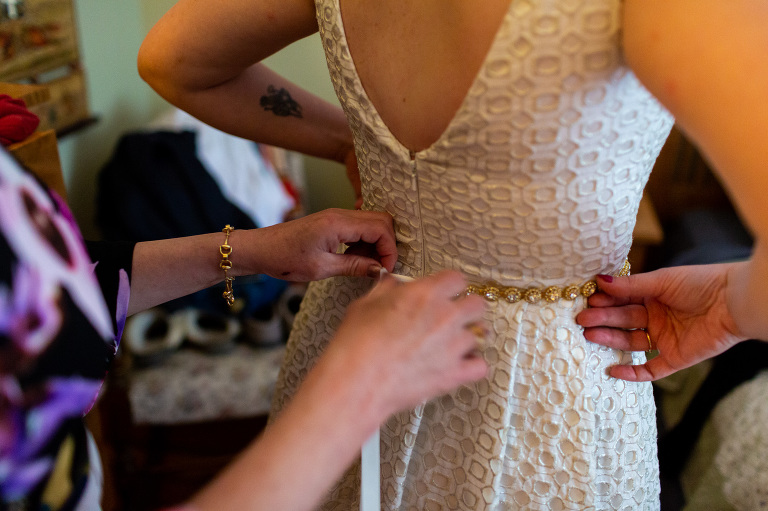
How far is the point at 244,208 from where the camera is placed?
213 centimetres

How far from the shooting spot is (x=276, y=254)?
784 mm

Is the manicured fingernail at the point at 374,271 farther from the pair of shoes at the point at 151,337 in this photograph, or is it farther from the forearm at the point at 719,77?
the pair of shoes at the point at 151,337

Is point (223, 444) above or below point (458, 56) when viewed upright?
below

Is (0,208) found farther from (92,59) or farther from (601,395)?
(92,59)

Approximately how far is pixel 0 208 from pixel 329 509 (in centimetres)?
60

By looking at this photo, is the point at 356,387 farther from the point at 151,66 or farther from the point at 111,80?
the point at 111,80

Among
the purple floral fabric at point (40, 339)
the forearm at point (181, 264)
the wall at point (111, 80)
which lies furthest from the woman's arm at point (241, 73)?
the wall at point (111, 80)

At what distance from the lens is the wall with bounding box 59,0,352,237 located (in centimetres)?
197

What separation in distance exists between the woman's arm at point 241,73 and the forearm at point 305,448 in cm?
50

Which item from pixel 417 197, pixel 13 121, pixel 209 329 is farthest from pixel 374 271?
pixel 209 329

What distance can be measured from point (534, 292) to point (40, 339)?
461mm

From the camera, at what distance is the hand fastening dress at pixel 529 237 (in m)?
0.53

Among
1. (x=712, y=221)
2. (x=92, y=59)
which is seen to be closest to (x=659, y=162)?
(x=712, y=221)

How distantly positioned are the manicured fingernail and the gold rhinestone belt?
125mm
